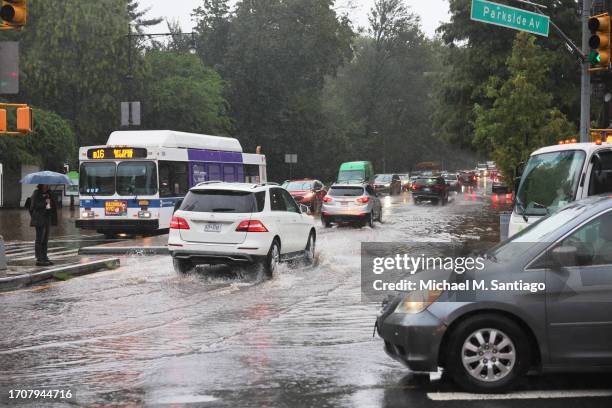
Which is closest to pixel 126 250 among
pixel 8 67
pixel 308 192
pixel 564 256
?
pixel 8 67

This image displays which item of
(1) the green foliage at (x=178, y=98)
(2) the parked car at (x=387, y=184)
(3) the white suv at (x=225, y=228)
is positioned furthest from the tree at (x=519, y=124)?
(2) the parked car at (x=387, y=184)

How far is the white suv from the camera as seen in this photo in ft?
50.7

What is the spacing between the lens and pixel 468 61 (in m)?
50.2

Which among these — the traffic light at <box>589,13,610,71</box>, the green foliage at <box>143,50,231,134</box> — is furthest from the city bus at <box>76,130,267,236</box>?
the green foliage at <box>143,50,231,134</box>

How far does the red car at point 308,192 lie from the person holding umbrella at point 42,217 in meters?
22.8

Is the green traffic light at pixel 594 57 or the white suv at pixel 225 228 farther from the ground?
the green traffic light at pixel 594 57

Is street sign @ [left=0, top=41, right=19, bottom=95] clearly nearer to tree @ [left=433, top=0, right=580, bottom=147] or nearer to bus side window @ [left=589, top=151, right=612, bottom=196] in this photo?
bus side window @ [left=589, top=151, right=612, bottom=196]

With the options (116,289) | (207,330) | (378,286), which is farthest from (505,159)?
(207,330)

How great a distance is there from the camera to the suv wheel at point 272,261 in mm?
15789

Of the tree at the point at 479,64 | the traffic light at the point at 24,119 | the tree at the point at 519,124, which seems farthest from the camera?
the tree at the point at 479,64

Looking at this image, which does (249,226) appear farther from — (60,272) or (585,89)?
(585,89)

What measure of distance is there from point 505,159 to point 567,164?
15.7 m

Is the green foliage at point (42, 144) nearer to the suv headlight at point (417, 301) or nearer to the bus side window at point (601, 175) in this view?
the bus side window at point (601, 175)

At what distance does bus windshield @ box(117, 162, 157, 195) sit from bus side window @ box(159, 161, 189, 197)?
12.1 inches
